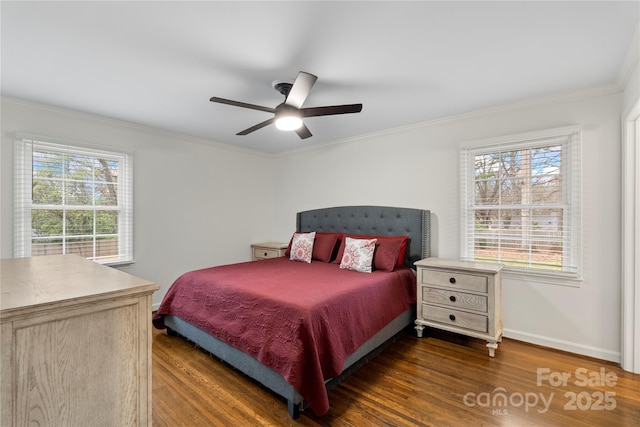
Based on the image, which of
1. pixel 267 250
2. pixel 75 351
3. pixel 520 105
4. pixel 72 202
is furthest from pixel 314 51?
pixel 267 250

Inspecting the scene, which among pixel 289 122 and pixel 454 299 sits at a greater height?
pixel 289 122

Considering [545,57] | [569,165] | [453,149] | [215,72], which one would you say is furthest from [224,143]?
[569,165]

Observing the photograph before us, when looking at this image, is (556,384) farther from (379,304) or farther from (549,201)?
(549,201)

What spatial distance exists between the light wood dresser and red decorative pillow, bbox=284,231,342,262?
2784 millimetres

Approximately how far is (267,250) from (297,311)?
289 cm

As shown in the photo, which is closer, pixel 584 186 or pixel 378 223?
pixel 584 186

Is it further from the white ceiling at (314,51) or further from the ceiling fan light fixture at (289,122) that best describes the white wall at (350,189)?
the ceiling fan light fixture at (289,122)

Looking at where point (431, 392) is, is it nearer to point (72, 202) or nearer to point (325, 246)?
point (325, 246)

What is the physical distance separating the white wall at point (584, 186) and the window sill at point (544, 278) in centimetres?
3

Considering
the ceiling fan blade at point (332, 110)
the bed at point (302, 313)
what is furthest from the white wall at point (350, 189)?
the ceiling fan blade at point (332, 110)

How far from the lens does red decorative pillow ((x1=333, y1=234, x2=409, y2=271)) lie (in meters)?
3.23

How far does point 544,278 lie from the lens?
2848 millimetres

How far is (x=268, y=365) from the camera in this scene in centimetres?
198

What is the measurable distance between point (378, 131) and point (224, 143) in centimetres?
238
